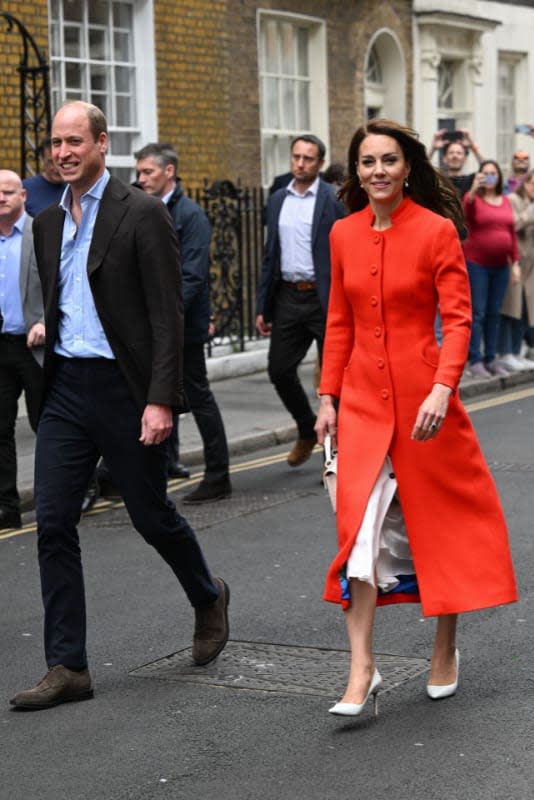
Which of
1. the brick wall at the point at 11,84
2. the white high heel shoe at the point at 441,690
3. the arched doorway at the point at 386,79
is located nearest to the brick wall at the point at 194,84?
the brick wall at the point at 11,84

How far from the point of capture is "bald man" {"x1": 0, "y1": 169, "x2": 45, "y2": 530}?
351 inches

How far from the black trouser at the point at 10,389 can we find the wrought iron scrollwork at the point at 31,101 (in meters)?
4.75

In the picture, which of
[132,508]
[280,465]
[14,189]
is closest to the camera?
[132,508]

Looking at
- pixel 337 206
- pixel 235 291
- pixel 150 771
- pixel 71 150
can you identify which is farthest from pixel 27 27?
pixel 150 771

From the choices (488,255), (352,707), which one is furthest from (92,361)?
(488,255)

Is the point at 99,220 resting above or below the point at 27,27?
below

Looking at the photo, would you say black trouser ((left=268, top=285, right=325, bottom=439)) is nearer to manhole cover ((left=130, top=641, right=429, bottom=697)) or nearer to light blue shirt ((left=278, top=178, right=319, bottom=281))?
light blue shirt ((left=278, top=178, right=319, bottom=281))

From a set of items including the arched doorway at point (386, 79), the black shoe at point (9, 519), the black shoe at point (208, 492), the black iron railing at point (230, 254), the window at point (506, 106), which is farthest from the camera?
the window at point (506, 106)

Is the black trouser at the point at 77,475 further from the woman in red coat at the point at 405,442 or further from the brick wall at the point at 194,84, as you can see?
the brick wall at the point at 194,84

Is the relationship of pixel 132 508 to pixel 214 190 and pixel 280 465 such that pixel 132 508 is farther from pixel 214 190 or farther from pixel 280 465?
pixel 214 190

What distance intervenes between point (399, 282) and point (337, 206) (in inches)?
199

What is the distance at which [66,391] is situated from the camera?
567 cm

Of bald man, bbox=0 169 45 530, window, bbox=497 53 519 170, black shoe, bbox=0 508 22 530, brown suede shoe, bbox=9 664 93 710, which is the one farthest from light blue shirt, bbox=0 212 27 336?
window, bbox=497 53 519 170

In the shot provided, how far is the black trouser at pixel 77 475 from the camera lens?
5.54 metres
